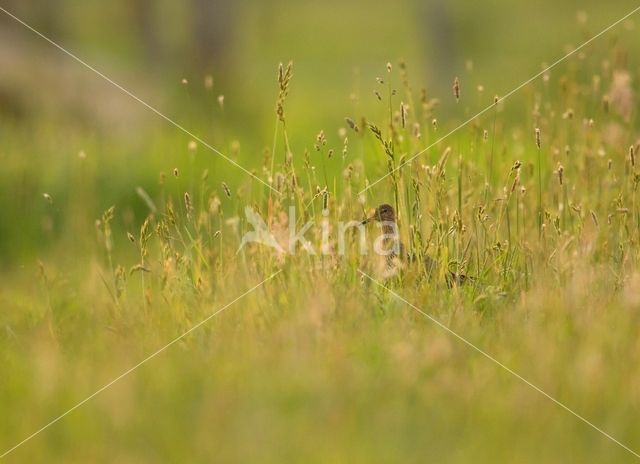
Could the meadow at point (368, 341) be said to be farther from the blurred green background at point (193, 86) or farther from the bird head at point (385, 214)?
the blurred green background at point (193, 86)

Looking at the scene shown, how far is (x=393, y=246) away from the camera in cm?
384

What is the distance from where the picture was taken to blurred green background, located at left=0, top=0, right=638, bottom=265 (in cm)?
619

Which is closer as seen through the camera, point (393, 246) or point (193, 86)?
point (393, 246)

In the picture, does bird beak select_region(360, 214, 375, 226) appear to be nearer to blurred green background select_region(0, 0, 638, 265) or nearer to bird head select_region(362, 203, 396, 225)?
bird head select_region(362, 203, 396, 225)

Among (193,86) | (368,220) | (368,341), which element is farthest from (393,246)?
(193,86)

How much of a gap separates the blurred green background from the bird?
0.51m

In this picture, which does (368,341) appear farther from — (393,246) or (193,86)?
(193,86)

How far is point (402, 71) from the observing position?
13.6 ft

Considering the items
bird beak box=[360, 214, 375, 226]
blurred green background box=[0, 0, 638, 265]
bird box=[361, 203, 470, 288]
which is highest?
bird beak box=[360, 214, 375, 226]

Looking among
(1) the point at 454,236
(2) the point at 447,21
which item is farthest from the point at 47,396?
(2) the point at 447,21

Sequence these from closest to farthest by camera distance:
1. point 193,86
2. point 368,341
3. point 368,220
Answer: point 368,341 < point 368,220 < point 193,86

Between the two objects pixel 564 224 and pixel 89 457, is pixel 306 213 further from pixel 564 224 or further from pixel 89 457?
pixel 89 457

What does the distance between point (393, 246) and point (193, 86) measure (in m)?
6.44

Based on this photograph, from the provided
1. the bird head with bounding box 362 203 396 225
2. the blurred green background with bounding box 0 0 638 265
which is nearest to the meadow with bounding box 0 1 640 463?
the bird head with bounding box 362 203 396 225
